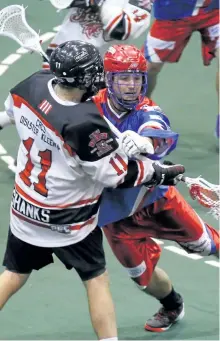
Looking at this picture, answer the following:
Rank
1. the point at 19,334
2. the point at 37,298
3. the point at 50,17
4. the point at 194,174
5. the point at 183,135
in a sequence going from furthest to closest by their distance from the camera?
the point at 50,17 → the point at 183,135 → the point at 194,174 → the point at 37,298 → the point at 19,334

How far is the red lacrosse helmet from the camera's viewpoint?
4848 mm

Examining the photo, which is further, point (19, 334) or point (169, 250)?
point (169, 250)

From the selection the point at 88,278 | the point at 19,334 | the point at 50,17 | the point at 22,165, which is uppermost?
the point at 22,165

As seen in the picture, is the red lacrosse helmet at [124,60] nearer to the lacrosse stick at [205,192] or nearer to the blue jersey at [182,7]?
the lacrosse stick at [205,192]

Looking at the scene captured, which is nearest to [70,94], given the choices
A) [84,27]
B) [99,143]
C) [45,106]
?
[45,106]

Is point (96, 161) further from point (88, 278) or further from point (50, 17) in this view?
point (50, 17)

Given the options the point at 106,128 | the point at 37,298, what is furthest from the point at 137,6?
the point at 106,128

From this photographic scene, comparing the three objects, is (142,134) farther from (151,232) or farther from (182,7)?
(182,7)

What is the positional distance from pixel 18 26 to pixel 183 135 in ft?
6.74

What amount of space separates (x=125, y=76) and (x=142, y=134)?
0.30 meters

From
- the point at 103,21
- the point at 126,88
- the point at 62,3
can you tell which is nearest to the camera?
the point at 126,88

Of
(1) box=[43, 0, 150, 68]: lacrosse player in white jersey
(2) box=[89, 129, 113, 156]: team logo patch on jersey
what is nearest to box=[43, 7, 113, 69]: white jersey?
(1) box=[43, 0, 150, 68]: lacrosse player in white jersey

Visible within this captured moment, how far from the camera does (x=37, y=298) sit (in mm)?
5582

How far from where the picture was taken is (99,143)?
4.39m
